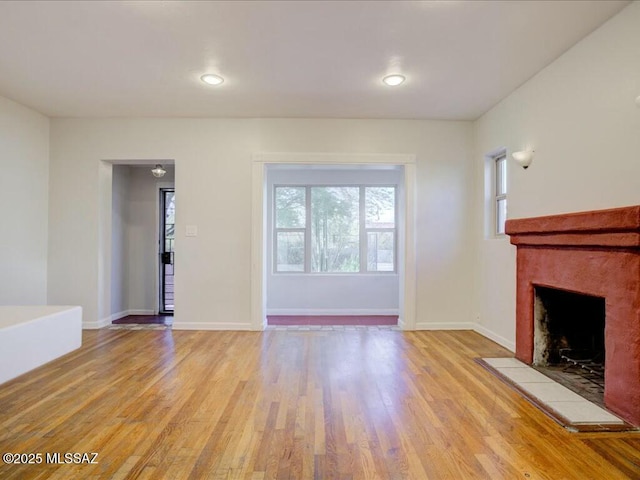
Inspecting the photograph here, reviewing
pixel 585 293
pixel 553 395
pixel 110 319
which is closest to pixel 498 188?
pixel 585 293

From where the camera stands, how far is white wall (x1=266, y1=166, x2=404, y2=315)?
20.0 ft

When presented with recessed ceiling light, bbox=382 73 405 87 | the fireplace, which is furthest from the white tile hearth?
recessed ceiling light, bbox=382 73 405 87

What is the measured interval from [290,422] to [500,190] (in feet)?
12.0

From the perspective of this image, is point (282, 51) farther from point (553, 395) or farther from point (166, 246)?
point (166, 246)

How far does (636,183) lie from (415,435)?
211 cm


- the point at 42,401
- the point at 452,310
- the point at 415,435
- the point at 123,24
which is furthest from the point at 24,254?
the point at 452,310

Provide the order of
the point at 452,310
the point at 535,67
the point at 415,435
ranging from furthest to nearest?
the point at 452,310, the point at 535,67, the point at 415,435

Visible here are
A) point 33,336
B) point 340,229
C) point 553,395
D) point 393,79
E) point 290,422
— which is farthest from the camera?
point 340,229

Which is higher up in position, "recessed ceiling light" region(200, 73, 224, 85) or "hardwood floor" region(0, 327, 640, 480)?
"recessed ceiling light" region(200, 73, 224, 85)

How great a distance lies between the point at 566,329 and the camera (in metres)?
3.20

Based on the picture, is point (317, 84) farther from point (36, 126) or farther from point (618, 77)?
point (36, 126)

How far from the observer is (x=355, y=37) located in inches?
110

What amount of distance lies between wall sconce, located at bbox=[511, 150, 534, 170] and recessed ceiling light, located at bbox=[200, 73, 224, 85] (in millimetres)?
2971

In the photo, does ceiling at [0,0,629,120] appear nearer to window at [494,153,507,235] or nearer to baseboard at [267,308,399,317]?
window at [494,153,507,235]
